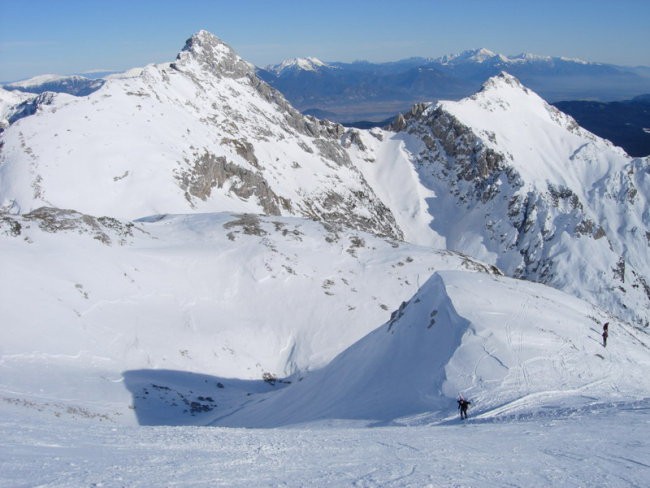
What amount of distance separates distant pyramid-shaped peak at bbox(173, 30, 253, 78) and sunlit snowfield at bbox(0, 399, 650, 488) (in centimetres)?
12686

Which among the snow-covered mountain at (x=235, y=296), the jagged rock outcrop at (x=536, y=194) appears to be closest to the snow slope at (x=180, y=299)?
the snow-covered mountain at (x=235, y=296)

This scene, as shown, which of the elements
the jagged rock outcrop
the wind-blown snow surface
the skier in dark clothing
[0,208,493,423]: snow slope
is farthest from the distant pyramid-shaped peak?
the skier in dark clothing

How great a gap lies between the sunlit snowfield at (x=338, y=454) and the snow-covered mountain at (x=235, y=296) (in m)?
4.33

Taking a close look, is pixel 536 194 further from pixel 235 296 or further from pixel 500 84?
pixel 235 296

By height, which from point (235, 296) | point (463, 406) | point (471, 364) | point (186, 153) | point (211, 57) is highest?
point (211, 57)

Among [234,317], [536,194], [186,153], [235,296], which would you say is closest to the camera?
[234,317]

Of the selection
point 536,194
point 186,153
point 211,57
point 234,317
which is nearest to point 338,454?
point 234,317

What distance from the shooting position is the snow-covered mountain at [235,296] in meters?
27.1

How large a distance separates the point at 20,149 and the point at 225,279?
49013 millimetres

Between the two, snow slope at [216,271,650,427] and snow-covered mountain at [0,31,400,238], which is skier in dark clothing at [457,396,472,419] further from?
snow-covered mountain at [0,31,400,238]

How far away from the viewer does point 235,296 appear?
46.7 metres

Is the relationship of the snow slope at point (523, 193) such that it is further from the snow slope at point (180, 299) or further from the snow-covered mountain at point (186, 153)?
the snow slope at point (180, 299)

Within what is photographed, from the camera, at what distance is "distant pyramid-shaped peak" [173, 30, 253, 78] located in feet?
445

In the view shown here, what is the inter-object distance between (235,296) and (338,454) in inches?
1275
